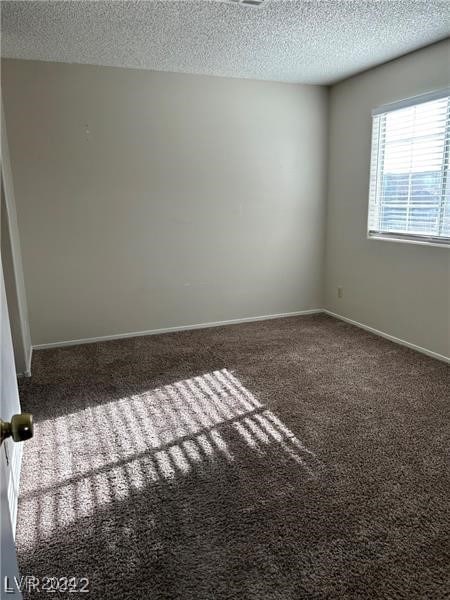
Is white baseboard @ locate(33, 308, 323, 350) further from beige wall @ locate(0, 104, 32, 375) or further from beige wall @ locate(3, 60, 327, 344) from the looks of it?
beige wall @ locate(0, 104, 32, 375)

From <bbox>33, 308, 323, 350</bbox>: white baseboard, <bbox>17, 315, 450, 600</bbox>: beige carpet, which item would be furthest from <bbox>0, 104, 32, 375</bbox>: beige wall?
<bbox>33, 308, 323, 350</bbox>: white baseboard

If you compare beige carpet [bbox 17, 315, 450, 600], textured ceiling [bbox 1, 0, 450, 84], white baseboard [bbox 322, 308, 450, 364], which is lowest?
beige carpet [bbox 17, 315, 450, 600]

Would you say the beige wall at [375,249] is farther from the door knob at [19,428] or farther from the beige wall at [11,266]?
the door knob at [19,428]

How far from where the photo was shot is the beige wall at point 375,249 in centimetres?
367

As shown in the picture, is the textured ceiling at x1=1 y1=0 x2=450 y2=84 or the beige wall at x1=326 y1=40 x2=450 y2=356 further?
the beige wall at x1=326 y1=40 x2=450 y2=356

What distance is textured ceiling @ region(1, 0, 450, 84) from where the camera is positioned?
2.74m

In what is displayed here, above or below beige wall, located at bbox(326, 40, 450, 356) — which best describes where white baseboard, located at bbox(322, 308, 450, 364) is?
below

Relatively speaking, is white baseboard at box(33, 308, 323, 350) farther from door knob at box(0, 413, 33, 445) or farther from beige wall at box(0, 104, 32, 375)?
door knob at box(0, 413, 33, 445)

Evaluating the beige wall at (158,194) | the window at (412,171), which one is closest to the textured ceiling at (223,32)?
the beige wall at (158,194)

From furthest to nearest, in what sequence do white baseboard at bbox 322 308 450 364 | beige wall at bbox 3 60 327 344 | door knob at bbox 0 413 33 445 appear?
beige wall at bbox 3 60 327 344, white baseboard at bbox 322 308 450 364, door knob at bbox 0 413 33 445

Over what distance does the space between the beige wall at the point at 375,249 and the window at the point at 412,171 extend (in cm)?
10

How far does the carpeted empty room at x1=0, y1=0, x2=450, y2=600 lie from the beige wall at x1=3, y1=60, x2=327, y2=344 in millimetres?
20

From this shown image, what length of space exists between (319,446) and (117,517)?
3.80 feet

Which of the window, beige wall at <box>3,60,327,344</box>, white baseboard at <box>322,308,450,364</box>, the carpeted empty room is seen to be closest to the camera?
the carpeted empty room
